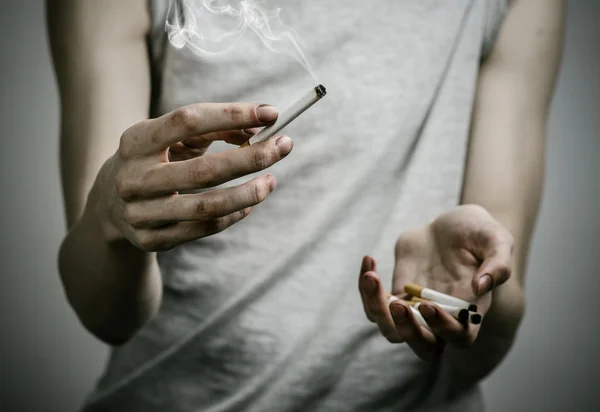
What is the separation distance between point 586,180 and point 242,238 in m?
0.47

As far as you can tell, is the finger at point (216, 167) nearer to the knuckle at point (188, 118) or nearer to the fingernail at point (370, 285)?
the knuckle at point (188, 118)

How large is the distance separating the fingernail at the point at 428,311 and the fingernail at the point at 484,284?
4 cm

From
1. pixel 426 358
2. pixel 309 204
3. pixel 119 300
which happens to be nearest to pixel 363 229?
pixel 309 204

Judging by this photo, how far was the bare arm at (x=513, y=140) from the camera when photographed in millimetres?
593

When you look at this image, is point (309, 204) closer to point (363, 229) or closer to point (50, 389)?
point (363, 229)

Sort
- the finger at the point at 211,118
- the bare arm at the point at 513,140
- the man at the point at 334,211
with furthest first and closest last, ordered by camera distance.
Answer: the bare arm at the point at 513,140 < the man at the point at 334,211 < the finger at the point at 211,118

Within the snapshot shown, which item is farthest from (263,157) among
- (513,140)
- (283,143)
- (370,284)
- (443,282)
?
(513,140)

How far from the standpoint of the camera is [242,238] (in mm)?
570

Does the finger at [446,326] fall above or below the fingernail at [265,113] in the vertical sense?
below

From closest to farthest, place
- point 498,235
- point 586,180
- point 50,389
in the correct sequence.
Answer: point 498,235 → point 50,389 → point 586,180

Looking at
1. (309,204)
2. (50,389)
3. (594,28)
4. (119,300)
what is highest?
(594,28)

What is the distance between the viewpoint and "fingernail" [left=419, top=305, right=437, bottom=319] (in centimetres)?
40

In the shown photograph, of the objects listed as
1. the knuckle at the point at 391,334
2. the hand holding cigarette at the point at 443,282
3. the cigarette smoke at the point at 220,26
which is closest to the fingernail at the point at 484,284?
the hand holding cigarette at the point at 443,282

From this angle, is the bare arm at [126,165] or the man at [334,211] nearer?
the bare arm at [126,165]
